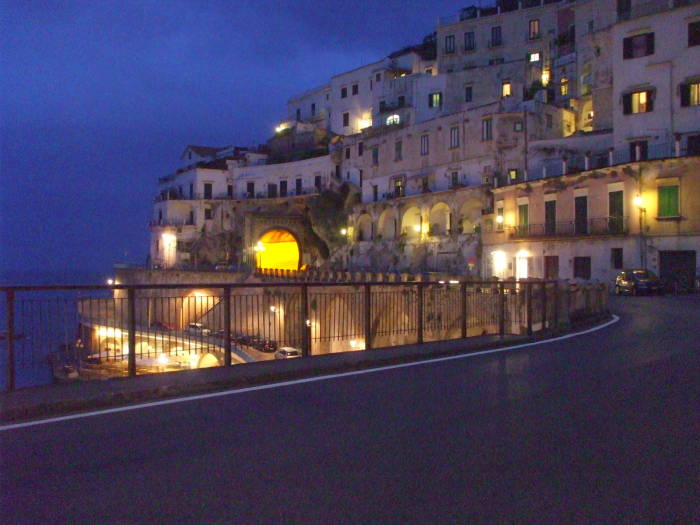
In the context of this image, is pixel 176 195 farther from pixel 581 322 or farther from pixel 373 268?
Answer: pixel 581 322

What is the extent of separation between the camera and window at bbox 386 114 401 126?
207 ft

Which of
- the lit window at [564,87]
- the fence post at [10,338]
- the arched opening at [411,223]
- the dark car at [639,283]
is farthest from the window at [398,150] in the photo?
the fence post at [10,338]

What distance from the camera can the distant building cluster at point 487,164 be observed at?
3738 centimetres

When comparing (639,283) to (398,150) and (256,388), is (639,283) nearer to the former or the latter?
(256,388)

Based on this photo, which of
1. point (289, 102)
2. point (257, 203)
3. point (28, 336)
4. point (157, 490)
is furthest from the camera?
point (289, 102)

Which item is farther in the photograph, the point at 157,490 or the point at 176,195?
the point at 176,195

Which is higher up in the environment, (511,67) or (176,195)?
(511,67)

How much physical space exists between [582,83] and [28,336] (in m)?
54.8

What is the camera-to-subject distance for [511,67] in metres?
60.4

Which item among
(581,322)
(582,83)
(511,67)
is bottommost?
(581,322)

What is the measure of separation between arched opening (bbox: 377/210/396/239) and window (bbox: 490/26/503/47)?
23.9 m

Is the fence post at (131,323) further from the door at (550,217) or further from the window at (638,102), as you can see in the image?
the window at (638,102)

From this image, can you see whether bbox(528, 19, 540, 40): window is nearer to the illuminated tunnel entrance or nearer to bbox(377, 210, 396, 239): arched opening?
bbox(377, 210, 396, 239): arched opening

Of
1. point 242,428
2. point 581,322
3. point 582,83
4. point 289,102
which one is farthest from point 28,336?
point 289,102
